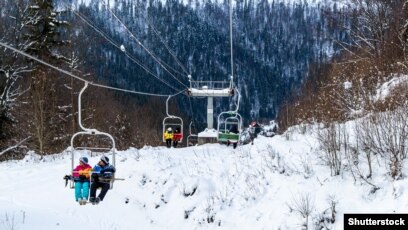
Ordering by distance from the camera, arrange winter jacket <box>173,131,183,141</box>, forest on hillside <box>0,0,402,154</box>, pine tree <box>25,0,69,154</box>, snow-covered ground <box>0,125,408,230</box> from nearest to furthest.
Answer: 1. snow-covered ground <box>0,125,408,230</box>
2. winter jacket <box>173,131,183,141</box>
3. pine tree <box>25,0,69,154</box>
4. forest on hillside <box>0,0,402,154</box>

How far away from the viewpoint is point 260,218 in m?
12.3

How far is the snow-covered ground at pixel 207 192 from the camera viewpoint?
11.0 m

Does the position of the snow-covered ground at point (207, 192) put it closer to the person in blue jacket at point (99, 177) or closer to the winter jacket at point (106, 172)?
the person in blue jacket at point (99, 177)

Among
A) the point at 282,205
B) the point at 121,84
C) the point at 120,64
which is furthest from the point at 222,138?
the point at 120,64

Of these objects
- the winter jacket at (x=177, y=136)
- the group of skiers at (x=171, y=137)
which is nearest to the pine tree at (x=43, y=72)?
the group of skiers at (x=171, y=137)

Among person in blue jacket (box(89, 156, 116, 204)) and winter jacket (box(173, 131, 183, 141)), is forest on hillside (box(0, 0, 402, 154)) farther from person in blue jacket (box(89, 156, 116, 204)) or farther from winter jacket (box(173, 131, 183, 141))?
person in blue jacket (box(89, 156, 116, 204))

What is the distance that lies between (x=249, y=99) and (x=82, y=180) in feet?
496

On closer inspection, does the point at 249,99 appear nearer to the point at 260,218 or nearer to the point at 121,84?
the point at 121,84

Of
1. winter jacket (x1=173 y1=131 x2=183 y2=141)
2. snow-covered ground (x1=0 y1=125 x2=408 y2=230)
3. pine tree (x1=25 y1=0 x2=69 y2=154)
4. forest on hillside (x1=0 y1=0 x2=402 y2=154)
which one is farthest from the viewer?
forest on hillside (x1=0 y1=0 x2=402 y2=154)

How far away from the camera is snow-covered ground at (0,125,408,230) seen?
10962mm

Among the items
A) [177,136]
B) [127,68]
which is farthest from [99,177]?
[127,68]

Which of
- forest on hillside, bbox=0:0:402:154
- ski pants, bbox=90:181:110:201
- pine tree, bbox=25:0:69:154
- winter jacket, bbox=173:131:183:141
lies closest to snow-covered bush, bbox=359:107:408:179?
ski pants, bbox=90:181:110:201

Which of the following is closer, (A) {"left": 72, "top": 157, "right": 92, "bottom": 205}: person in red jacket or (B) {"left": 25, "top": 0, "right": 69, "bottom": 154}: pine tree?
(A) {"left": 72, "top": 157, "right": 92, "bottom": 205}: person in red jacket

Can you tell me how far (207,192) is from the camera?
49.1 ft
